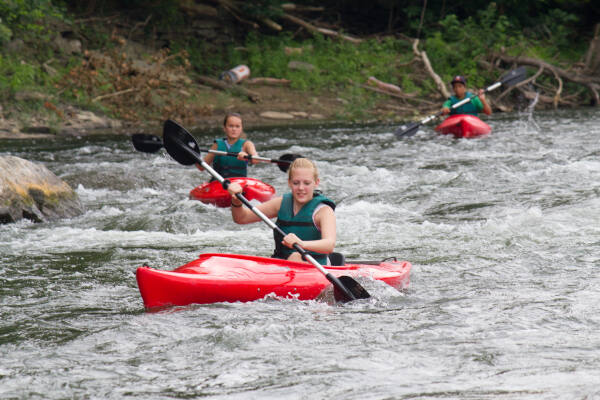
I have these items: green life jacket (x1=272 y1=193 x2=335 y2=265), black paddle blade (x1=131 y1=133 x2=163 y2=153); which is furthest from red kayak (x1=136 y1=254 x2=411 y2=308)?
black paddle blade (x1=131 y1=133 x2=163 y2=153)

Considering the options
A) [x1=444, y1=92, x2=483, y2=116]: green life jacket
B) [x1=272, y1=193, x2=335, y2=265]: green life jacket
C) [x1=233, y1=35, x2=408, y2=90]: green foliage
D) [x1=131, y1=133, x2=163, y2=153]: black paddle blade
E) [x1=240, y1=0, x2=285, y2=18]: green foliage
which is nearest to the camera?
[x1=272, y1=193, x2=335, y2=265]: green life jacket

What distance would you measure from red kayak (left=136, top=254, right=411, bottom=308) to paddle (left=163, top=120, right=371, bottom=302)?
8 cm

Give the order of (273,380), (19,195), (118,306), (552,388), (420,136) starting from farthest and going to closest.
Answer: (420,136) < (19,195) < (118,306) < (273,380) < (552,388)

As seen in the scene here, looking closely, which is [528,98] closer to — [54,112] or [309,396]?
[54,112]

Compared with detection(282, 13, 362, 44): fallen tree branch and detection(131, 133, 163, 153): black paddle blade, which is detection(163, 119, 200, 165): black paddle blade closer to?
detection(131, 133, 163, 153): black paddle blade

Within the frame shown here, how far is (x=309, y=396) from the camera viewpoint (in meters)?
2.64

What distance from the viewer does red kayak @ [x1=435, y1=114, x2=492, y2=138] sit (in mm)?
11148

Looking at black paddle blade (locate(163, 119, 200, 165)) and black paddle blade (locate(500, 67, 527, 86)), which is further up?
black paddle blade (locate(500, 67, 527, 86))

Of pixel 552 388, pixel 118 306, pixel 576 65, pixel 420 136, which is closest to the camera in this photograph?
pixel 552 388

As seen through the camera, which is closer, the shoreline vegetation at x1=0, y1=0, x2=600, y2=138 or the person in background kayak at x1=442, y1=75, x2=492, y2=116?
the person in background kayak at x1=442, y1=75, x2=492, y2=116

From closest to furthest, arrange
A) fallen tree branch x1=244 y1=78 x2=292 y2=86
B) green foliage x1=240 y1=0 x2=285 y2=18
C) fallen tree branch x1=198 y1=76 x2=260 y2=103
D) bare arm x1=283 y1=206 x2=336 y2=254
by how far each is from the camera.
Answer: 1. bare arm x1=283 y1=206 x2=336 y2=254
2. fallen tree branch x1=198 y1=76 x2=260 y2=103
3. fallen tree branch x1=244 y1=78 x2=292 y2=86
4. green foliage x1=240 y1=0 x2=285 y2=18

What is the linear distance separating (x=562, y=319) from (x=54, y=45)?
534 inches

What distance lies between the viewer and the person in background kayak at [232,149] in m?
7.06

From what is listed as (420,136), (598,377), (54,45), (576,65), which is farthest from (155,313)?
(576,65)
